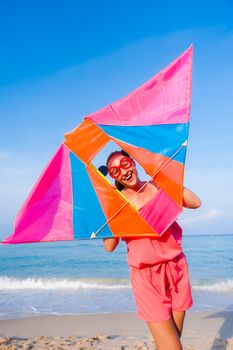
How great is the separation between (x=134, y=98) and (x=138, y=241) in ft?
3.65

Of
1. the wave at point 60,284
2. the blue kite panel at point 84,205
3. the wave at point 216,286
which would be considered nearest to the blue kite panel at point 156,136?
the blue kite panel at point 84,205

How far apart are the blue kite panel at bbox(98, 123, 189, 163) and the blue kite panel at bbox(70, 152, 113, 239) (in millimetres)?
378

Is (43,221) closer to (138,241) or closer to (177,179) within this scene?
(138,241)

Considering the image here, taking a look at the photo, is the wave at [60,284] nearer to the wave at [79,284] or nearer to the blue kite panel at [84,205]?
the wave at [79,284]

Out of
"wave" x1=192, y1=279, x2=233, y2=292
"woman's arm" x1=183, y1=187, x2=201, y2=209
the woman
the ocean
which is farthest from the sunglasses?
"wave" x1=192, y1=279, x2=233, y2=292

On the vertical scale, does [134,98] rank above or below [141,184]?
above

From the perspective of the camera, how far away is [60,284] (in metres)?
13.6

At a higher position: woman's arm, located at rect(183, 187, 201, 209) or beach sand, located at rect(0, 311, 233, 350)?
woman's arm, located at rect(183, 187, 201, 209)

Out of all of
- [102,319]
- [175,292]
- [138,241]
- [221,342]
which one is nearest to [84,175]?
[138,241]

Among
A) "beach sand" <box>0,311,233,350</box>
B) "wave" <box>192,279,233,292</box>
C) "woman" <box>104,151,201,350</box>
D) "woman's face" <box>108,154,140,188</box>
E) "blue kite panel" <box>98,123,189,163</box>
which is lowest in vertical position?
"wave" <box>192,279,233,292</box>

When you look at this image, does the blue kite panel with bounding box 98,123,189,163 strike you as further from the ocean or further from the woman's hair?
the ocean

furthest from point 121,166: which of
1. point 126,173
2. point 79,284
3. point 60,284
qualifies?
point 60,284

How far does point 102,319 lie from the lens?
7.14m

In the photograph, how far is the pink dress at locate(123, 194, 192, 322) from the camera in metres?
2.56
